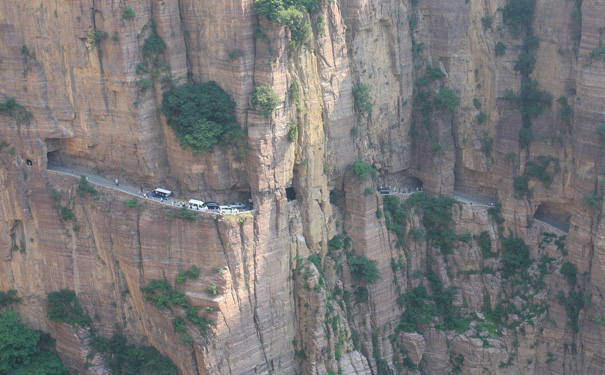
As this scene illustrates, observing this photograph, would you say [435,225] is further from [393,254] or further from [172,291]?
[172,291]

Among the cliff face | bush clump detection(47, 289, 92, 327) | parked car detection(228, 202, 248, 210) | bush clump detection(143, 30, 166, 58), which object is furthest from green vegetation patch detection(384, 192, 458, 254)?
bush clump detection(47, 289, 92, 327)

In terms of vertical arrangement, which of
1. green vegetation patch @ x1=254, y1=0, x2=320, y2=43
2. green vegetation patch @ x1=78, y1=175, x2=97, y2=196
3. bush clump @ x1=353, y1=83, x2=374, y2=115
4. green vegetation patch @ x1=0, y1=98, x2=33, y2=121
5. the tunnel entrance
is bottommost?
the tunnel entrance

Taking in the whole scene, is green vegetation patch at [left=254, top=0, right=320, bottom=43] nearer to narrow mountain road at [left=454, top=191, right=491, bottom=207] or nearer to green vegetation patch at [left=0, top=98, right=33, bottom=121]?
green vegetation patch at [left=0, top=98, right=33, bottom=121]

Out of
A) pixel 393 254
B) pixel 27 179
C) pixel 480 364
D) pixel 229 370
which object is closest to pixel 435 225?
pixel 393 254

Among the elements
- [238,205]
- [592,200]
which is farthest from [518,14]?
[238,205]

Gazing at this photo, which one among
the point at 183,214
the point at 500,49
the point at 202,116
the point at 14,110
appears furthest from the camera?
the point at 500,49

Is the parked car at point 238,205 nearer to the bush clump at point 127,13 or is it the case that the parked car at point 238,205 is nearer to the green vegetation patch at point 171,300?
the green vegetation patch at point 171,300

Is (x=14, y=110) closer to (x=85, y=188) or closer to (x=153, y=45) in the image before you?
(x=85, y=188)
